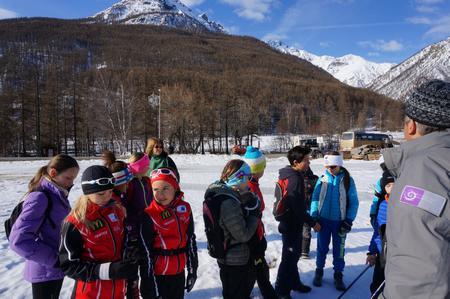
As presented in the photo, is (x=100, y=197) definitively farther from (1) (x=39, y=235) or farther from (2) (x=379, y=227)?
(2) (x=379, y=227)

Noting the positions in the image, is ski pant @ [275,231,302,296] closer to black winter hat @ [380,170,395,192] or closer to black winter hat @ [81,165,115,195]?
black winter hat @ [380,170,395,192]

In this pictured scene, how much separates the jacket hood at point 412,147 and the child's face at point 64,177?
2457mm

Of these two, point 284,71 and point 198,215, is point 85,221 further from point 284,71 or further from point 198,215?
point 284,71

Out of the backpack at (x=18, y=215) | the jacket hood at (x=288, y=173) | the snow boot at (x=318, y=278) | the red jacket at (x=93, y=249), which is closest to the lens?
the red jacket at (x=93, y=249)

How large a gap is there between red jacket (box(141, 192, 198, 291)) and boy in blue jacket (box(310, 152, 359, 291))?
6.81ft

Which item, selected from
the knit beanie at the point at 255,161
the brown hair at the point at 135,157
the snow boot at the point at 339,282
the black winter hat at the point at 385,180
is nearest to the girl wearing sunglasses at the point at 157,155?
the brown hair at the point at 135,157

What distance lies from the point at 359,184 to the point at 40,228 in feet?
40.9

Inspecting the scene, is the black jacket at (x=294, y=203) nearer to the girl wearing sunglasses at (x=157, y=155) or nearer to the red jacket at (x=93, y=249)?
the red jacket at (x=93, y=249)

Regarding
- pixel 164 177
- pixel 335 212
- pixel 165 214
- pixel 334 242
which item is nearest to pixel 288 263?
pixel 334 242

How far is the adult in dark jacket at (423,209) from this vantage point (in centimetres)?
120

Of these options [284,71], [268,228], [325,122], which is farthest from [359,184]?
[284,71]

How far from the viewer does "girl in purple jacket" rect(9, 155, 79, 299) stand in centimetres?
235

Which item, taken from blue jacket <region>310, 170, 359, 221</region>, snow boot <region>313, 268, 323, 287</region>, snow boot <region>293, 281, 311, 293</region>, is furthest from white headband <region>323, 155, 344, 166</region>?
snow boot <region>293, 281, 311, 293</region>

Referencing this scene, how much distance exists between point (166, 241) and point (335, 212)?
2388 millimetres
